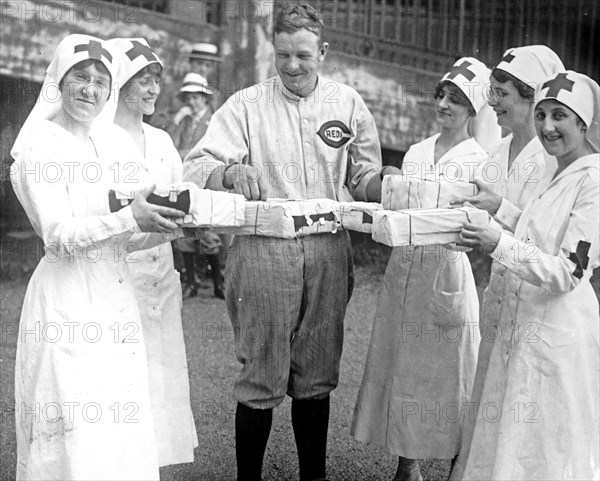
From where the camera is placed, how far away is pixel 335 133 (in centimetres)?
483

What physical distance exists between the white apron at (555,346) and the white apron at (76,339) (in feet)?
5.15

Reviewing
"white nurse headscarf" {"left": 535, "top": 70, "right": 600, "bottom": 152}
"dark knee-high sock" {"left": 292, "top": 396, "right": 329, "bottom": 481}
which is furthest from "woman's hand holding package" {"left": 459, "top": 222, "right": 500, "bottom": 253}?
"dark knee-high sock" {"left": 292, "top": 396, "right": 329, "bottom": 481}

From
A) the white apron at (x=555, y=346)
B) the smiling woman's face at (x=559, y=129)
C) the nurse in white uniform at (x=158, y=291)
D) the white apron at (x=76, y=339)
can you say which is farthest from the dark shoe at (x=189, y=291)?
the smiling woman's face at (x=559, y=129)

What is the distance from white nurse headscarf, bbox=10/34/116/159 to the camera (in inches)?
156

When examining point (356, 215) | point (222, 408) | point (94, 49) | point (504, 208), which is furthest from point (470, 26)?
point (94, 49)

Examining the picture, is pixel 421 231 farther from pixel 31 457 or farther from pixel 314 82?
pixel 31 457

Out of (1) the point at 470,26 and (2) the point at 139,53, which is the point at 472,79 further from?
(1) the point at 470,26

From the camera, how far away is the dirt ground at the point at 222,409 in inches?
211

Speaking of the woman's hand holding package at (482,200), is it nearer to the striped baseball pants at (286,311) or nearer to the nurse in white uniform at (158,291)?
the striped baseball pants at (286,311)

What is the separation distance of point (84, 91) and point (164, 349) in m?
1.47

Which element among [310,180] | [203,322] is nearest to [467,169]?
[310,180]

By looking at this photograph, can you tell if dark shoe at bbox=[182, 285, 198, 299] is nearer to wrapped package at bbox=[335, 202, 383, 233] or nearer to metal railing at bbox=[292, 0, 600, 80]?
metal railing at bbox=[292, 0, 600, 80]

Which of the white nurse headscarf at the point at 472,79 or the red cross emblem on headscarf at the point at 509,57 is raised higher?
the red cross emblem on headscarf at the point at 509,57

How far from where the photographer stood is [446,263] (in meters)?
4.88
